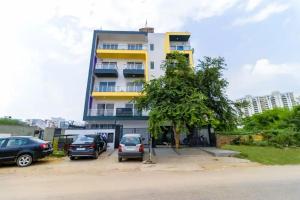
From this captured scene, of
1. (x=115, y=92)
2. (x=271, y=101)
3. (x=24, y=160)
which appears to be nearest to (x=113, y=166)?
(x=24, y=160)

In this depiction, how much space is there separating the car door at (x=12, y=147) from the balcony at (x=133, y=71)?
18.5 metres

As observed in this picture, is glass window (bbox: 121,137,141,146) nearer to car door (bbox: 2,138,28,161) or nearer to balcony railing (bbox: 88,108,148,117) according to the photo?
car door (bbox: 2,138,28,161)

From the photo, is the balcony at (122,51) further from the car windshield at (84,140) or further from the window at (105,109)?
the car windshield at (84,140)

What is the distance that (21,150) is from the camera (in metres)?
12.4

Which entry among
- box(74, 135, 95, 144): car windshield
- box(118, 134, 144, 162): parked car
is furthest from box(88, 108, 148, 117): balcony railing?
box(118, 134, 144, 162): parked car

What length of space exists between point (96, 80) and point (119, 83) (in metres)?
3.31

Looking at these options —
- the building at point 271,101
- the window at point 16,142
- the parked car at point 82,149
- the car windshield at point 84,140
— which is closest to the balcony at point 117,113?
the car windshield at point 84,140

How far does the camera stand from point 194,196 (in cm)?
565

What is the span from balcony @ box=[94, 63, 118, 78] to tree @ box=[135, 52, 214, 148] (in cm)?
A: 1134

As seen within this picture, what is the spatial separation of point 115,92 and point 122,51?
6.44m

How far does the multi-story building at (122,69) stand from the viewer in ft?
91.0

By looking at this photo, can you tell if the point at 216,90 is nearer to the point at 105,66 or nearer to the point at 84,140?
the point at 84,140

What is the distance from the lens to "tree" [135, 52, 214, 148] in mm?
14961

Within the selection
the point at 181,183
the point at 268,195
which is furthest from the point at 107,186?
the point at 268,195
